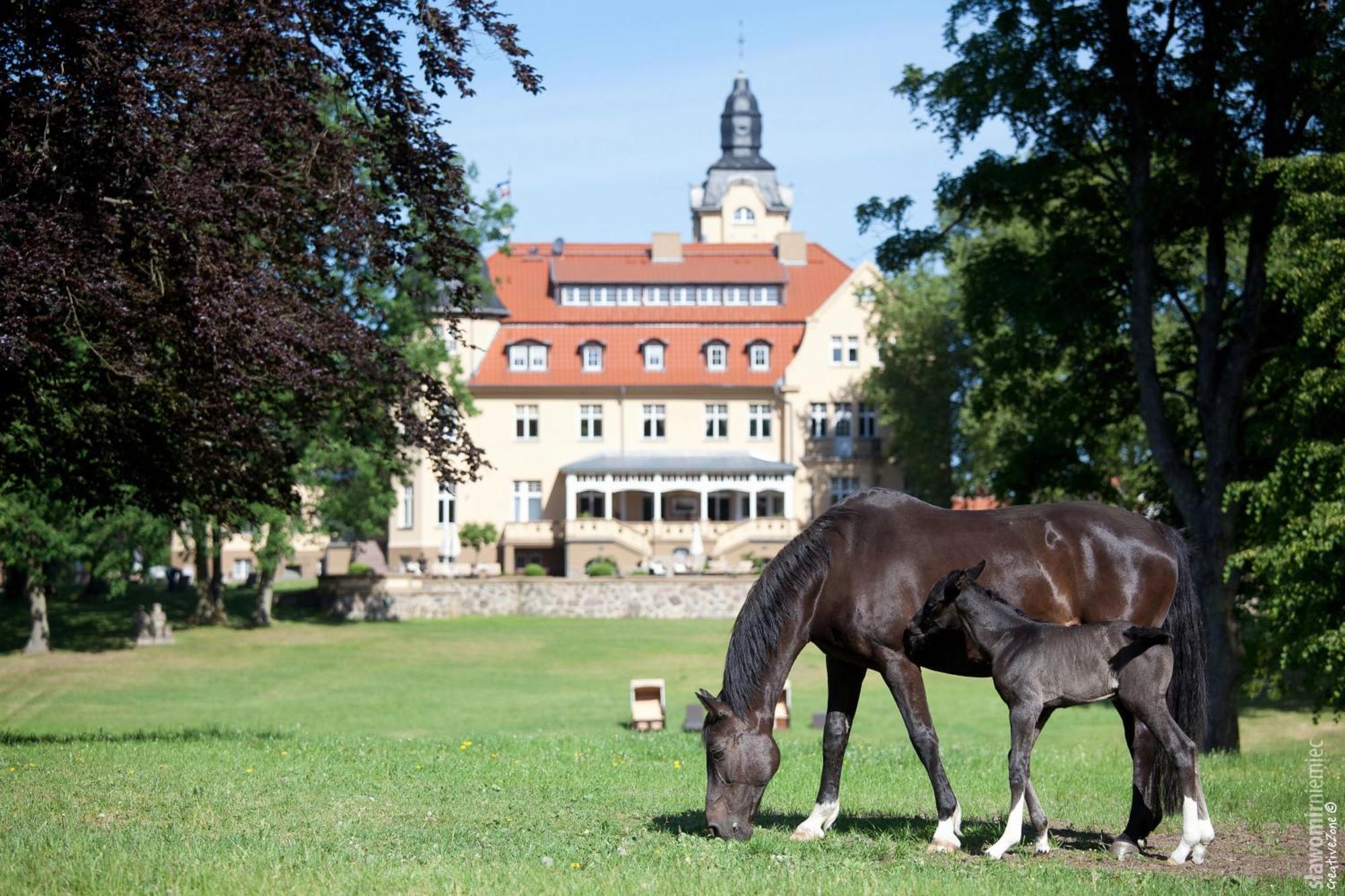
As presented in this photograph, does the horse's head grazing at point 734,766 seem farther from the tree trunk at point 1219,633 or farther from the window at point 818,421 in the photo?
the window at point 818,421

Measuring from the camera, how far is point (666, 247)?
8000 centimetres

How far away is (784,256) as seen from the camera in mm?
81875

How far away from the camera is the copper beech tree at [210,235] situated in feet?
39.7

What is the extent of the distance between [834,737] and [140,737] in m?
9.52

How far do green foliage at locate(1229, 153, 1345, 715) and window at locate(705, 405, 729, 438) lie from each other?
181ft

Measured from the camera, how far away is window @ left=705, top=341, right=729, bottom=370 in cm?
7406

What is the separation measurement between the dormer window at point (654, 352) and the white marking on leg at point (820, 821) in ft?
213

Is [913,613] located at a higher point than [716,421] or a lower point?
lower

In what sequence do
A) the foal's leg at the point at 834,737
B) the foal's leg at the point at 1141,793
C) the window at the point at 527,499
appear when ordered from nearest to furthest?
the foal's leg at the point at 1141,793 → the foal's leg at the point at 834,737 → the window at the point at 527,499

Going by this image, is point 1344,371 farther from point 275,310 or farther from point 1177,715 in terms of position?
point 275,310

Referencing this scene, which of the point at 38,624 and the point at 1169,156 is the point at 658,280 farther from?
the point at 1169,156

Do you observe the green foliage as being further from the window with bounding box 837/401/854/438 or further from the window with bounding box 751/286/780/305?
the window with bounding box 751/286/780/305

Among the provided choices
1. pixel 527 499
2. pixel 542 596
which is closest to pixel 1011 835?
pixel 542 596

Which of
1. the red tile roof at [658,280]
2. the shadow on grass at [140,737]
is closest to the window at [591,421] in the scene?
the red tile roof at [658,280]
